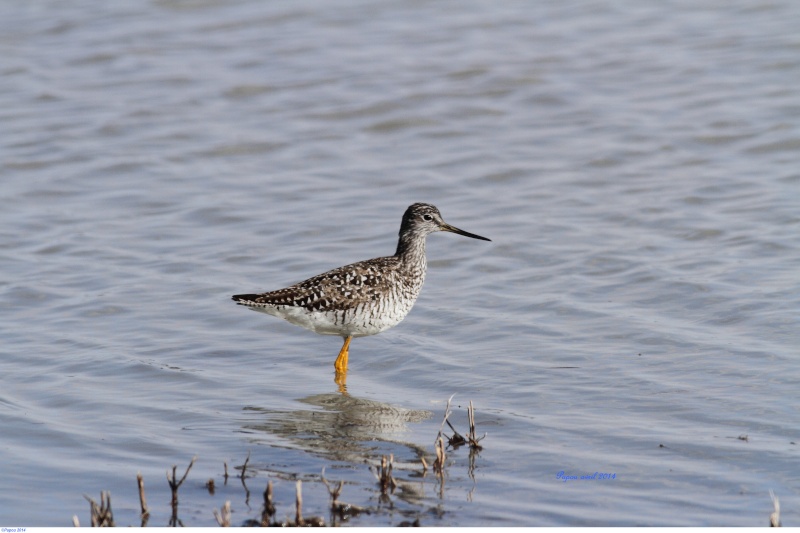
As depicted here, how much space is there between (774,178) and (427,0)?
30.8 feet

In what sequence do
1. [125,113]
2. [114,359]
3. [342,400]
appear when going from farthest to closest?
[125,113] < [114,359] < [342,400]

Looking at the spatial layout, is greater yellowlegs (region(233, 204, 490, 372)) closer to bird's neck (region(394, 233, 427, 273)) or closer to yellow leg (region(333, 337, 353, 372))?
yellow leg (region(333, 337, 353, 372))

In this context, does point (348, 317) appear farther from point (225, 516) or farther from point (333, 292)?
point (225, 516)

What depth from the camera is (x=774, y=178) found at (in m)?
13.1

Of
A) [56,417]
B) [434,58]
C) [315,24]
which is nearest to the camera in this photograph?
[56,417]

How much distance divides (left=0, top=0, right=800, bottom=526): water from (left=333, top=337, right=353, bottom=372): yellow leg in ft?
0.67

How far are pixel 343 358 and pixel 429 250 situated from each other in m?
3.29

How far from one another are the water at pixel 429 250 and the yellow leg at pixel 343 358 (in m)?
0.20

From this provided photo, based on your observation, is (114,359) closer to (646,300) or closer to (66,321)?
(66,321)

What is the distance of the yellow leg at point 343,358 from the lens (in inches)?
359

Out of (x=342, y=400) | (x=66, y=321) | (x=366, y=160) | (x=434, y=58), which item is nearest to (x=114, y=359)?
(x=66, y=321)

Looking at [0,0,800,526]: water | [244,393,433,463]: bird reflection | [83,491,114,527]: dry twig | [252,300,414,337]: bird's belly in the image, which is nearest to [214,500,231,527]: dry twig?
[0,0,800,526]: water

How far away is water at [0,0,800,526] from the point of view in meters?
6.77

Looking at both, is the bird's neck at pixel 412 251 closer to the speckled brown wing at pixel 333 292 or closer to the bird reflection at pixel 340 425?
the speckled brown wing at pixel 333 292
